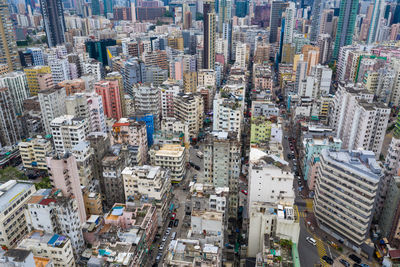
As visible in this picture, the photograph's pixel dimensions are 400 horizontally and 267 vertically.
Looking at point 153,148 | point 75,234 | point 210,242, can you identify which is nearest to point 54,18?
point 153,148

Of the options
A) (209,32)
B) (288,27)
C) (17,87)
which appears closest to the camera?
(17,87)

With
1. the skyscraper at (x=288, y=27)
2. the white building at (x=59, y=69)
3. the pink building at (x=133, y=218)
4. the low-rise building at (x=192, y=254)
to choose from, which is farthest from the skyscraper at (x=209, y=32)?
the low-rise building at (x=192, y=254)

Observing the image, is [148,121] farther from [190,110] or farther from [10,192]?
[10,192]

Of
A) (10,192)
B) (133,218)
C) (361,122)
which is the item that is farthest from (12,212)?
(361,122)

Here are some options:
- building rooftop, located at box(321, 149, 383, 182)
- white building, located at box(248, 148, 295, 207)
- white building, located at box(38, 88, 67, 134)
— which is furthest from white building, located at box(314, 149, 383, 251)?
white building, located at box(38, 88, 67, 134)

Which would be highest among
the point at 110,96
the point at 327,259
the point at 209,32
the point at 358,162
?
the point at 209,32

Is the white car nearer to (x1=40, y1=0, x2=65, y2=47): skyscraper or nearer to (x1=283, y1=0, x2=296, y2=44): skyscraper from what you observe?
(x1=283, y1=0, x2=296, y2=44): skyscraper
